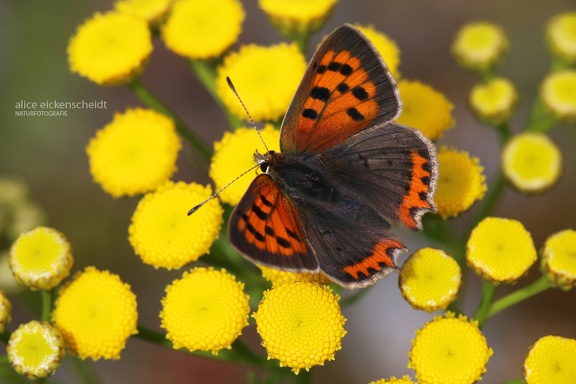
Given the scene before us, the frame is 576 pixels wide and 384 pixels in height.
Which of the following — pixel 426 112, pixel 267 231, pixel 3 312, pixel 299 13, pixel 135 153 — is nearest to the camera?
pixel 267 231

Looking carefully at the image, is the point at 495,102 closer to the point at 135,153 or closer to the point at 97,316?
the point at 135,153

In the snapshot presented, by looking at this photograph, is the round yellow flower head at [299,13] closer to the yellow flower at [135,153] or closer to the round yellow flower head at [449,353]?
the yellow flower at [135,153]

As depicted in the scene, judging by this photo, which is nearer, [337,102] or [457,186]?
[337,102]

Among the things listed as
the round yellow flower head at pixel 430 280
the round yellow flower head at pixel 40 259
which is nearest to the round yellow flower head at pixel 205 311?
the round yellow flower head at pixel 40 259

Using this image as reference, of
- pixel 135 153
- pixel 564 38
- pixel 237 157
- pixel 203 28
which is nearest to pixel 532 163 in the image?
pixel 564 38

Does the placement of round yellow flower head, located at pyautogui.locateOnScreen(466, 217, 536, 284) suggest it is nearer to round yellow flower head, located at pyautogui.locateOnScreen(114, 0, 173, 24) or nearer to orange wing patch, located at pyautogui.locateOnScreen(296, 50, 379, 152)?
orange wing patch, located at pyautogui.locateOnScreen(296, 50, 379, 152)

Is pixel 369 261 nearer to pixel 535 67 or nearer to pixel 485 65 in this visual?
pixel 485 65
